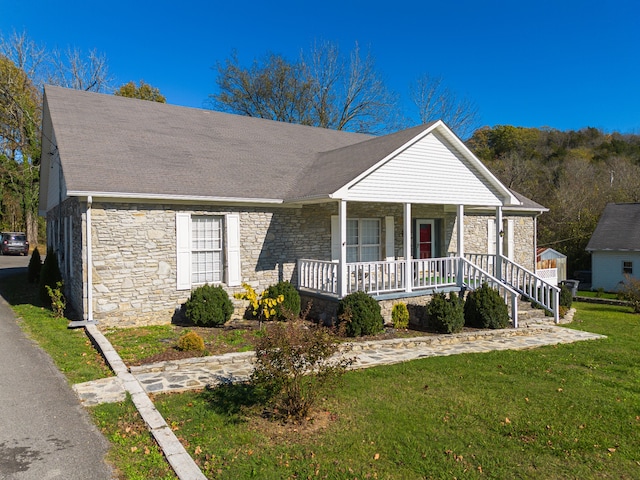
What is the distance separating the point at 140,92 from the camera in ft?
126

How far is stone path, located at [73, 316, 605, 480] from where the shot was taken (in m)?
5.46

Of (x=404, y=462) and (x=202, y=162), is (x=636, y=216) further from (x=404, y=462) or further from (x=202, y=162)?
(x=404, y=462)

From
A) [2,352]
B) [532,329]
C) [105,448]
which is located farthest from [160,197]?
[532,329]

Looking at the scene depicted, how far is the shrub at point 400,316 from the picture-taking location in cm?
1231

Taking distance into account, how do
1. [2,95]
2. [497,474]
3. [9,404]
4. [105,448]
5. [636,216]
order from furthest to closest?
[2,95], [636,216], [9,404], [105,448], [497,474]

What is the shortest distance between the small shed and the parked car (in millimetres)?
35231

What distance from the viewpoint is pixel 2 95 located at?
3375cm

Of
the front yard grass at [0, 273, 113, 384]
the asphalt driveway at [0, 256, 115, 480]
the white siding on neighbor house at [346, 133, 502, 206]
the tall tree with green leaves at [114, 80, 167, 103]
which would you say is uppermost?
the tall tree with green leaves at [114, 80, 167, 103]

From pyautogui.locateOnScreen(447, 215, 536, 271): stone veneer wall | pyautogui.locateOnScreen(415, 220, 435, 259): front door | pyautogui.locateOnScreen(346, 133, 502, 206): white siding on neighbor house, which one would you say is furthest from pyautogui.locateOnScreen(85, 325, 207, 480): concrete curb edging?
pyautogui.locateOnScreen(447, 215, 536, 271): stone veneer wall

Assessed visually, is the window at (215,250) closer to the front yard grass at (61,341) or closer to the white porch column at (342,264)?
the white porch column at (342,264)

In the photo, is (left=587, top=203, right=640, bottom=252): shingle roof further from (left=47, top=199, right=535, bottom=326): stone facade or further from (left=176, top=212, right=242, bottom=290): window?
(left=176, top=212, right=242, bottom=290): window

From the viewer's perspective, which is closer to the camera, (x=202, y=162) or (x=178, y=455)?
(x=178, y=455)

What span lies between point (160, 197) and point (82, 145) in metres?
2.94

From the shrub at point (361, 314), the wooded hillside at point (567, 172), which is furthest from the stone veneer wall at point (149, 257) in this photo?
the wooded hillside at point (567, 172)
